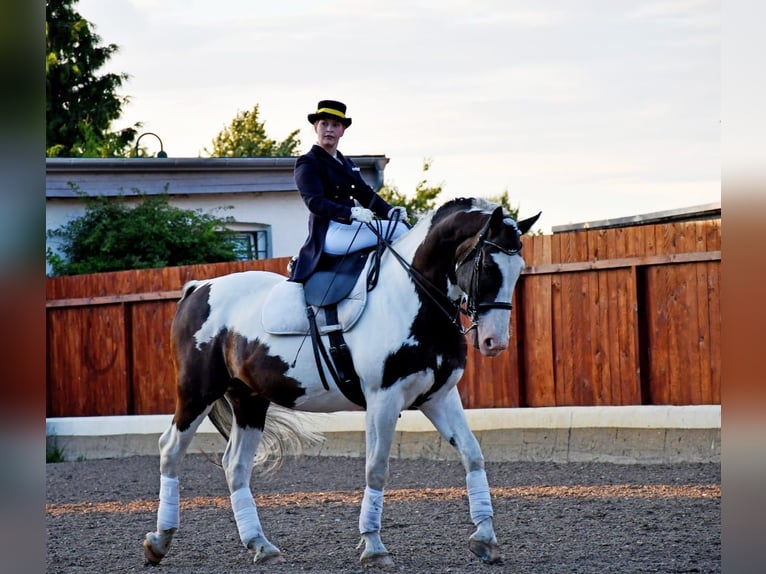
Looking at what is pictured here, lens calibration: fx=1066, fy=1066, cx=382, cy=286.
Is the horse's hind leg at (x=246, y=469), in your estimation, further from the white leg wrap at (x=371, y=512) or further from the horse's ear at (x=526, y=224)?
the horse's ear at (x=526, y=224)

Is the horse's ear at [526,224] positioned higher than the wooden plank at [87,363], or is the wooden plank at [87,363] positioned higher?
the horse's ear at [526,224]

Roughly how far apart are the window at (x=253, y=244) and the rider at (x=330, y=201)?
14252 millimetres

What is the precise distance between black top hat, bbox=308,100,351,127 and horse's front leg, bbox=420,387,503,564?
78.0 inches

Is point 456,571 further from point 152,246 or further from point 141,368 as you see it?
point 152,246

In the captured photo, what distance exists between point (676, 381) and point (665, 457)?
95cm

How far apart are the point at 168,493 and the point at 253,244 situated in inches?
577

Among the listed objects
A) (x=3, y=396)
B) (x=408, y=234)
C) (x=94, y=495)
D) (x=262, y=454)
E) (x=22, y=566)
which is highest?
(x=408, y=234)

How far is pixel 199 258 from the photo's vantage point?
20.5m

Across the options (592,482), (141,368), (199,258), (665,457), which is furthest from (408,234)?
(199,258)

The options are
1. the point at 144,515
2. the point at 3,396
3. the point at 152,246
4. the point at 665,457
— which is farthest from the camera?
the point at 152,246

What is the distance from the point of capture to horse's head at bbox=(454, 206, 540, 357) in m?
5.97

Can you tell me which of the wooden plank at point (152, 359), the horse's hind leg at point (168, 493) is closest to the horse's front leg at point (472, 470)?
the horse's hind leg at point (168, 493)

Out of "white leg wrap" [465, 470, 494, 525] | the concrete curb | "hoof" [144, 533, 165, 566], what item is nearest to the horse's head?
"white leg wrap" [465, 470, 494, 525]

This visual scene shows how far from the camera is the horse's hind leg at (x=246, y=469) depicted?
686 cm
